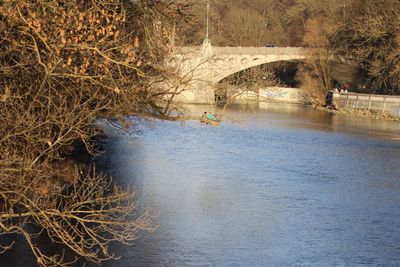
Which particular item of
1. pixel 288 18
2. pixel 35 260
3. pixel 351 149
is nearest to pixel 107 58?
pixel 35 260

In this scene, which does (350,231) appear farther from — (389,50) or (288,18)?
(288,18)

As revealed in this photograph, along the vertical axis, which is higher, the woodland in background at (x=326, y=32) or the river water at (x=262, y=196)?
the woodland in background at (x=326, y=32)

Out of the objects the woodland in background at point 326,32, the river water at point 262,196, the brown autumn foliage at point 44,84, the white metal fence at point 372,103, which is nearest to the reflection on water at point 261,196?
the river water at point 262,196

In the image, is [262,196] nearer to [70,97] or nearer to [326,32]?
[70,97]

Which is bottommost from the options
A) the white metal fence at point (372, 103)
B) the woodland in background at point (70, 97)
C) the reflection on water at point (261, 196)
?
the white metal fence at point (372, 103)

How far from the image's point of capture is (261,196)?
15672 mm

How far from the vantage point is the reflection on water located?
11523 mm

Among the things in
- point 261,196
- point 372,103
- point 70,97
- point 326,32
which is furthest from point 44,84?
point 326,32

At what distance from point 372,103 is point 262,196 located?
25.1m

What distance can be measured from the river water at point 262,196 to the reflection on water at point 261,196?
2 centimetres

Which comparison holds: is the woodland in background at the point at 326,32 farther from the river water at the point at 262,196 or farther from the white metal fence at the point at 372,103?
the river water at the point at 262,196

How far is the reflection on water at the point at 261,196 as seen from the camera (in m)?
11.5

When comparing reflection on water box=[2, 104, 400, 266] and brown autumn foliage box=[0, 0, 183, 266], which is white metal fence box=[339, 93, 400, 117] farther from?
brown autumn foliage box=[0, 0, 183, 266]

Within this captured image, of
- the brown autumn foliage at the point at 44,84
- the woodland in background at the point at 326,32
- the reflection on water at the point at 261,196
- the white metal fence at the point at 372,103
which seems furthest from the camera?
the woodland in background at the point at 326,32
